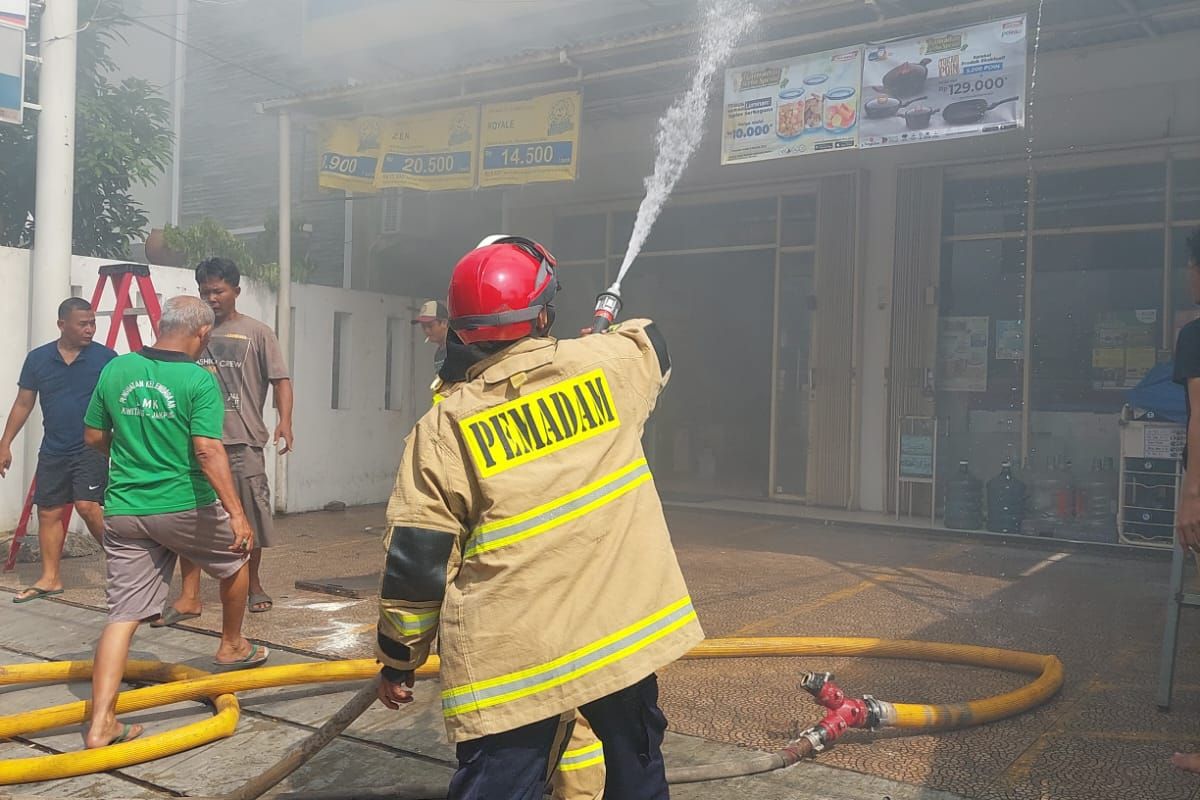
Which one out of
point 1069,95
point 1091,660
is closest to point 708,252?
point 1069,95

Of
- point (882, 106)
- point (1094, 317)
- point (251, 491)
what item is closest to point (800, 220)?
point (1094, 317)

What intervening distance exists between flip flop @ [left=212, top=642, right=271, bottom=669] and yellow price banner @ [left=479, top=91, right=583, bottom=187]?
5378mm

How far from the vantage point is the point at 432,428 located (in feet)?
7.20

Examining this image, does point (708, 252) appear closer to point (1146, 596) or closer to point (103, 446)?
point (1146, 596)

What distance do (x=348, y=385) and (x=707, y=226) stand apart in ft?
13.5

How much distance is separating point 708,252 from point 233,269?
20.9ft

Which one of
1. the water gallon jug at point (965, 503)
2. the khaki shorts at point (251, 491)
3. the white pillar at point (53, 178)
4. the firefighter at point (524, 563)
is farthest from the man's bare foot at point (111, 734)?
the water gallon jug at point (965, 503)

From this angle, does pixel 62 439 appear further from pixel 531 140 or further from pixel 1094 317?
pixel 1094 317

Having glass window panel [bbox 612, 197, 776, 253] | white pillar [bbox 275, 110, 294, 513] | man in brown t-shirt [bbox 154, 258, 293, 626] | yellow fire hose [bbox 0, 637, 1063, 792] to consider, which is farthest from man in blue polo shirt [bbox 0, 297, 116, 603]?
glass window panel [bbox 612, 197, 776, 253]

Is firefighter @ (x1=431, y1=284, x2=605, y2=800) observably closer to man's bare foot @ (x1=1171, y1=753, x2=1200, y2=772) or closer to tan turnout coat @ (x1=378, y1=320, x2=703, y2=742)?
tan turnout coat @ (x1=378, y1=320, x2=703, y2=742)

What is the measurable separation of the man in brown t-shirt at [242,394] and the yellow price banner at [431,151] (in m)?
4.25

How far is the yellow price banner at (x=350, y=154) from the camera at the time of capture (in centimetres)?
997

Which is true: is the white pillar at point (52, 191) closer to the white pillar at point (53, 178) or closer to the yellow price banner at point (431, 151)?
the white pillar at point (53, 178)

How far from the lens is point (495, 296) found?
7.60 feet
